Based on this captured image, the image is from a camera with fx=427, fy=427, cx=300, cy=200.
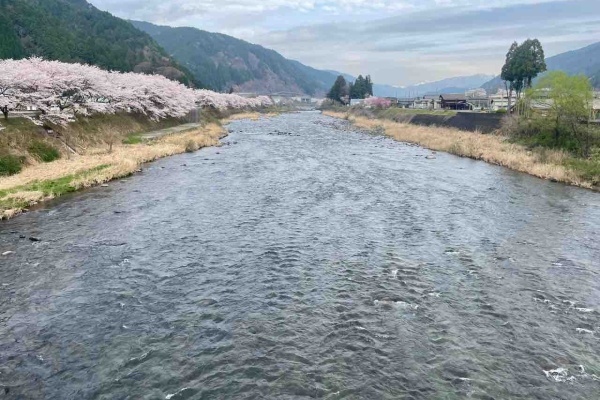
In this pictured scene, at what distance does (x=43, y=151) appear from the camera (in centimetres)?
3644

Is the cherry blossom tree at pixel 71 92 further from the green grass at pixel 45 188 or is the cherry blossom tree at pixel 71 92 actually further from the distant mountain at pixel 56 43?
the distant mountain at pixel 56 43

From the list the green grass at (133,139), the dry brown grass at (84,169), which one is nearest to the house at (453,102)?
the green grass at (133,139)

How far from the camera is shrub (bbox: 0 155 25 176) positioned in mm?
30048

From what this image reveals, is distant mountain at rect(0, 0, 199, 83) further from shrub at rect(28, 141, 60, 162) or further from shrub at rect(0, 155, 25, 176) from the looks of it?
shrub at rect(0, 155, 25, 176)

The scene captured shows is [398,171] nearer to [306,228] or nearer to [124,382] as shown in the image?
[306,228]

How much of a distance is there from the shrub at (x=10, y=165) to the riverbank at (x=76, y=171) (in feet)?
1.59

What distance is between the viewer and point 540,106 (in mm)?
50438

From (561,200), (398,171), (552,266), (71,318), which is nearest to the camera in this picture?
(71,318)

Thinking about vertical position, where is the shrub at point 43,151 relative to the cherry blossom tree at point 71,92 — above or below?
below

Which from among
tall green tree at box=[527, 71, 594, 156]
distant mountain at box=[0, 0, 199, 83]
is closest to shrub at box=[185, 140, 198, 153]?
tall green tree at box=[527, 71, 594, 156]

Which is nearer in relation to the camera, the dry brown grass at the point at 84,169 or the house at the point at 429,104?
the dry brown grass at the point at 84,169

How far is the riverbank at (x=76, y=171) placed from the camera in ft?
82.1

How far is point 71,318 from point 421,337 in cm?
1031

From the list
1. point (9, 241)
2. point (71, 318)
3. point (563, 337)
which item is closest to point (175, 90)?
point (9, 241)
